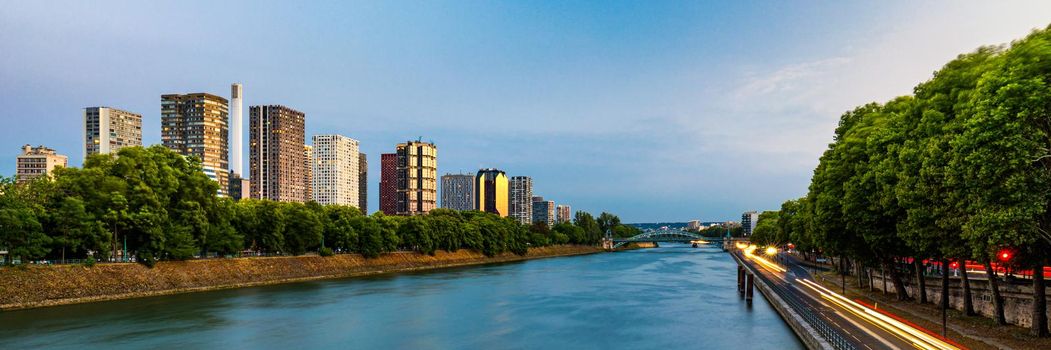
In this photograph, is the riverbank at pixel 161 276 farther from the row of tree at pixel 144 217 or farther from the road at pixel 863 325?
the road at pixel 863 325

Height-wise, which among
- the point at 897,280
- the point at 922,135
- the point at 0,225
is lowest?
the point at 897,280

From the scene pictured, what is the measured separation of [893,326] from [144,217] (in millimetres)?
66349

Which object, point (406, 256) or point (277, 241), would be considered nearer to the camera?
point (277, 241)

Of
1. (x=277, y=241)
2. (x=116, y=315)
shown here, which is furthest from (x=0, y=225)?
(x=277, y=241)

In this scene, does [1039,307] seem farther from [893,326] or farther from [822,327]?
[822,327]

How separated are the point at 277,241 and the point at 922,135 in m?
79.7

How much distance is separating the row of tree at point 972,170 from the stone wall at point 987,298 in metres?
0.84

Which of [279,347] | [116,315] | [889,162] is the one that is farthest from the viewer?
[116,315]

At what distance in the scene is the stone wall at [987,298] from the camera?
33.2 meters

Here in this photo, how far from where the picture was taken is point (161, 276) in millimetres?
68875

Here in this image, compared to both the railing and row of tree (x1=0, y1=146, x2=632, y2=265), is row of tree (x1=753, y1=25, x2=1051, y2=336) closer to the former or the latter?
Result: the railing

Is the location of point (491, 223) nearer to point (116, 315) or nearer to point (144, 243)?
point (144, 243)

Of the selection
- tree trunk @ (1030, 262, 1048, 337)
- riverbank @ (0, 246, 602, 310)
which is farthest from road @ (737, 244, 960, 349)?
riverbank @ (0, 246, 602, 310)

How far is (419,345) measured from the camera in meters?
42.7
